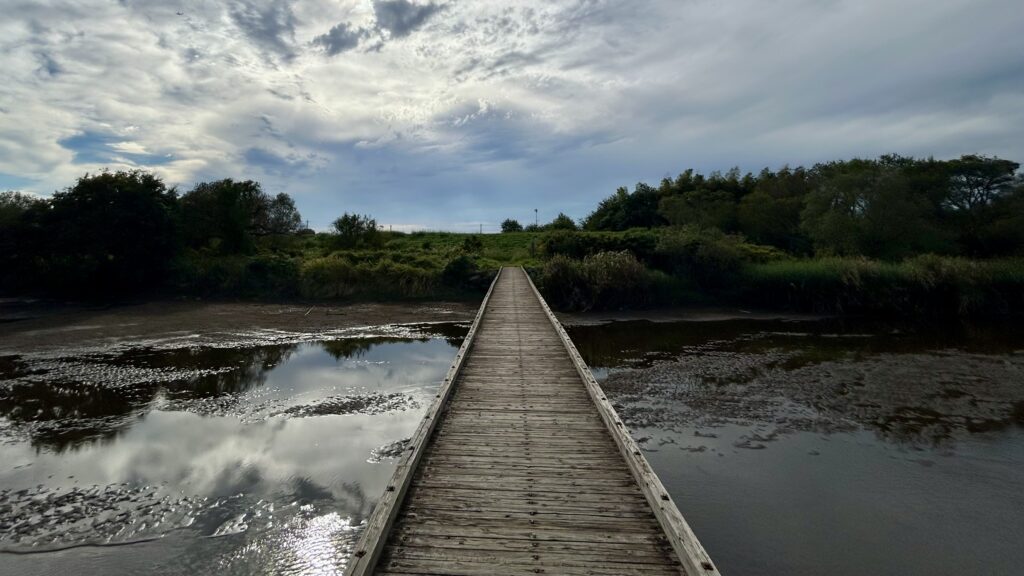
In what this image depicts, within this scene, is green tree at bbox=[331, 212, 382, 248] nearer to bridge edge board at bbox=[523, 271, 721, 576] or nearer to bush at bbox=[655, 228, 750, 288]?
bush at bbox=[655, 228, 750, 288]

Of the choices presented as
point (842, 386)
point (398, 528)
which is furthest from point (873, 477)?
point (398, 528)

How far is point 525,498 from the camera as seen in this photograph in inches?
171

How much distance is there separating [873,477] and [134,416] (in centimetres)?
1151

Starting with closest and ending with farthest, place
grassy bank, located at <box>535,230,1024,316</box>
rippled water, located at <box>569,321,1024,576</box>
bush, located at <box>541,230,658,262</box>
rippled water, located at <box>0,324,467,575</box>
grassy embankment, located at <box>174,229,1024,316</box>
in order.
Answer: rippled water, located at <box>0,324,467,575</box>, rippled water, located at <box>569,321,1024,576</box>, grassy bank, located at <box>535,230,1024,316</box>, grassy embankment, located at <box>174,229,1024,316</box>, bush, located at <box>541,230,658,262</box>

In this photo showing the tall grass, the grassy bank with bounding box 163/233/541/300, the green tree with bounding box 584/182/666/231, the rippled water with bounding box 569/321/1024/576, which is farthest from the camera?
the green tree with bounding box 584/182/666/231

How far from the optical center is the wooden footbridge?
3.47m

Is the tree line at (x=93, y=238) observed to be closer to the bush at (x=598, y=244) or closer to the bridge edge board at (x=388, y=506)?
the bush at (x=598, y=244)

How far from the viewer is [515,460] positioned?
5.11 m

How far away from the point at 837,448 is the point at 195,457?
9.38m

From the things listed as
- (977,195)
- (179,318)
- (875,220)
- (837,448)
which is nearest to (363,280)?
(179,318)

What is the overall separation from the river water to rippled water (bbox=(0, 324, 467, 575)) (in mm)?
32

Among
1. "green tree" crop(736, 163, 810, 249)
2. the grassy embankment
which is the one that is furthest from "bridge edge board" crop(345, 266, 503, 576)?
"green tree" crop(736, 163, 810, 249)

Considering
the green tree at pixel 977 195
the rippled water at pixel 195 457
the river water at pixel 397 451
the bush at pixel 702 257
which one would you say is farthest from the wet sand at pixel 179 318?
the green tree at pixel 977 195

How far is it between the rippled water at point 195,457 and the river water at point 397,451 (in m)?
0.03
